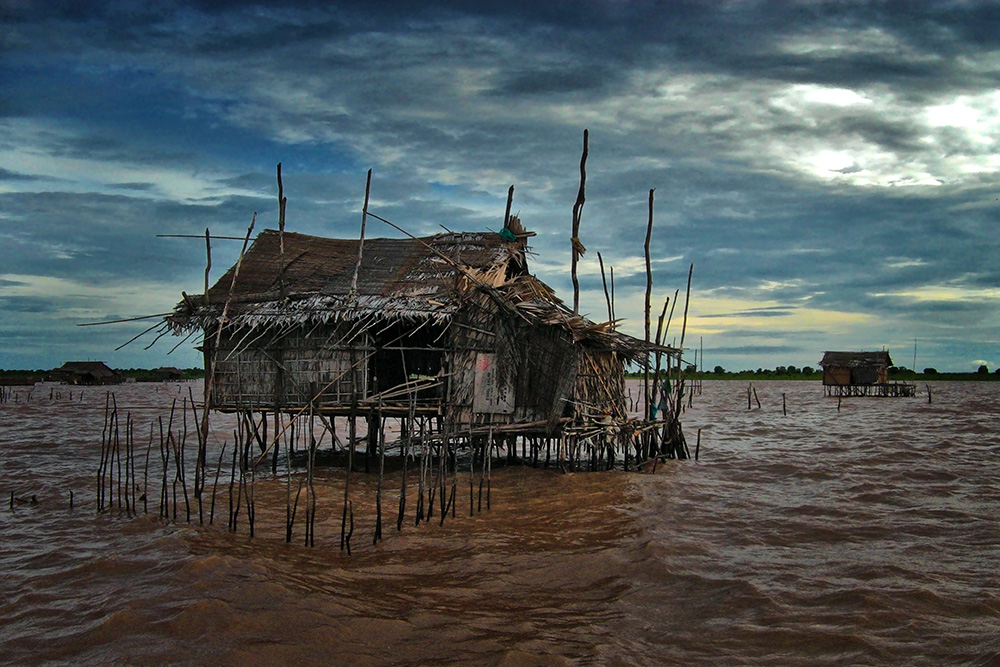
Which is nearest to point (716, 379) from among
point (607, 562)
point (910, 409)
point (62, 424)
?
point (910, 409)

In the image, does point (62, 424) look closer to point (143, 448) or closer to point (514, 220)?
point (143, 448)

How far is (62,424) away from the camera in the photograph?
23.0 m

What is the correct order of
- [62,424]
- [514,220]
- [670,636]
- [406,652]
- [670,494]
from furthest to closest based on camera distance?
[62,424] → [514,220] → [670,494] → [670,636] → [406,652]

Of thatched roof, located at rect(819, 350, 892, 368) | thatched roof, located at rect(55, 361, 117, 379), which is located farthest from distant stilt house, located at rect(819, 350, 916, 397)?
thatched roof, located at rect(55, 361, 117, 379)

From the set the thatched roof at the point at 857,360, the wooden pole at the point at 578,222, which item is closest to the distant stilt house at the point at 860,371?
the thatched roof at the point at 857,360

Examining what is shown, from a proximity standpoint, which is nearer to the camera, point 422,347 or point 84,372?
point 422,347

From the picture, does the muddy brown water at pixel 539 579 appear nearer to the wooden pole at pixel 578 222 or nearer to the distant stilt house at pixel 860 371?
the wooden pole at pixel 578 222

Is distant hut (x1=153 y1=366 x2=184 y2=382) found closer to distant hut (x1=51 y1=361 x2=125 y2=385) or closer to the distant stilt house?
distant hut (x1=51 y1=361 x2=125 y2=385)

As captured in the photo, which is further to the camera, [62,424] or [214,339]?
[62,424]

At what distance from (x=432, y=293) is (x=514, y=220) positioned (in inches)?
123

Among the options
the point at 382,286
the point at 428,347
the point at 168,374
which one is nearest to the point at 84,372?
the point at 168,374

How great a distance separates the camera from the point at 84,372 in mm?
51625

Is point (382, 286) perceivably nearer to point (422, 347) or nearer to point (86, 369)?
point (422, 347)

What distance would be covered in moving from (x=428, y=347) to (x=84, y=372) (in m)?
48.2
